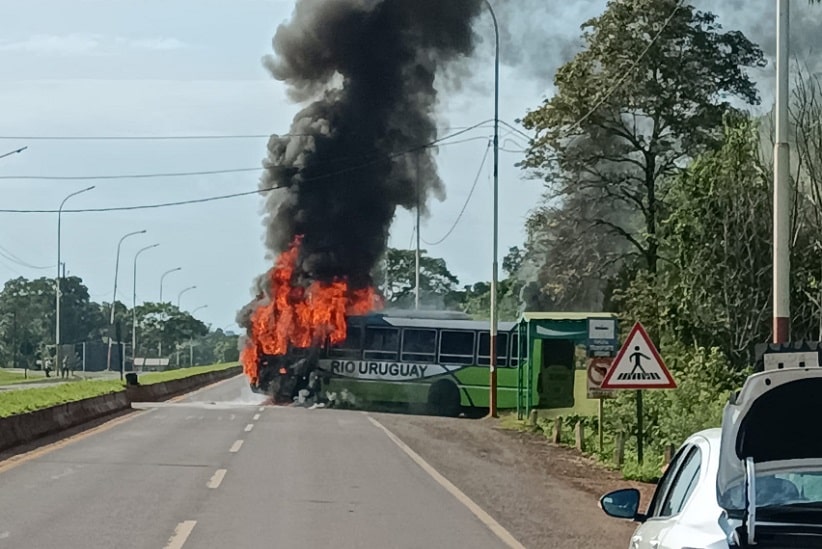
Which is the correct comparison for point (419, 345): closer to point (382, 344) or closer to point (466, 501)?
point (382, 344)

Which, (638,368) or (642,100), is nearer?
(638,368)

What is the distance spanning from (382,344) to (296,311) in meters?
4.67

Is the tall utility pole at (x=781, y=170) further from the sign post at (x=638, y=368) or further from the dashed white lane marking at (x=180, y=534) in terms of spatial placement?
the dashed white lane marking at (x=180, y=534)

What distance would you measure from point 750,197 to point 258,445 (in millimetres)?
12151

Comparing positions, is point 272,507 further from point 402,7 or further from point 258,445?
point 402,7

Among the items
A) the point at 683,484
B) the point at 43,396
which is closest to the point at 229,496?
the point at 683,484

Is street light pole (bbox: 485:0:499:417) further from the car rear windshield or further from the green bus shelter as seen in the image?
the car rear windshield

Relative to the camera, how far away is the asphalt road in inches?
466

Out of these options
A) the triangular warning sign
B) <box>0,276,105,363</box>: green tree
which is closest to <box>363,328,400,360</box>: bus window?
the triangular warning sign

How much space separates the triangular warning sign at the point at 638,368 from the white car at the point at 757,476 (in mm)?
11952

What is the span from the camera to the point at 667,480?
6457 millimetres

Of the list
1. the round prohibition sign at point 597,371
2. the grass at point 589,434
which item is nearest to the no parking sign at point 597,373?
the round prohibition sign at point 597,371

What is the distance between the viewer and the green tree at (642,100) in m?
36.3

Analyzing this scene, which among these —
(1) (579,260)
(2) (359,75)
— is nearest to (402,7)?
(2) (359,75)
